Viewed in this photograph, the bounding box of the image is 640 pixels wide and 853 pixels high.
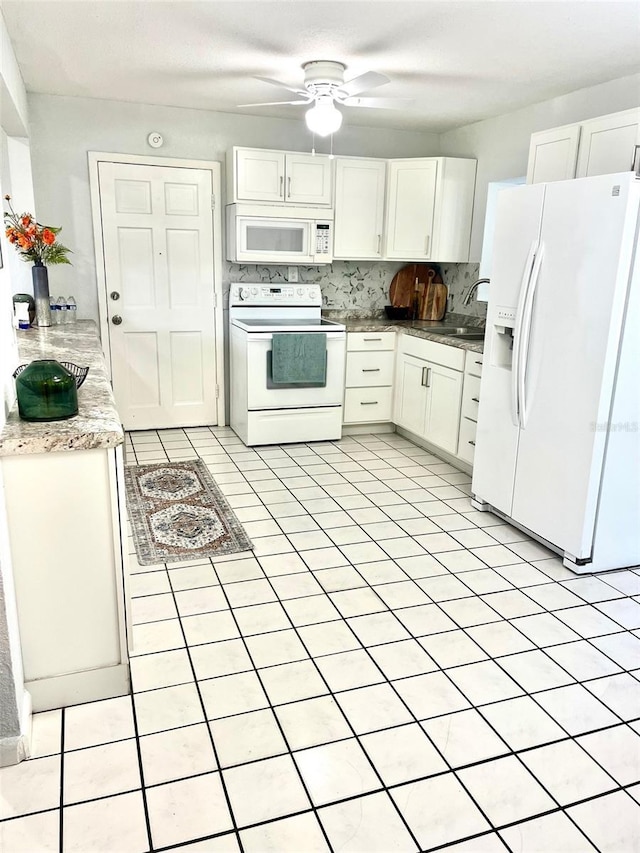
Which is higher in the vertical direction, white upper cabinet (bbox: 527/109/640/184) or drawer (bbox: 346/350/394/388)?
white upper cabinet (bbox: 527/109/640/184)

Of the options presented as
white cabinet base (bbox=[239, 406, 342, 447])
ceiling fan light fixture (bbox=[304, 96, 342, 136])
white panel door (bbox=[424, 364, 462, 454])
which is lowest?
white cabinet base (bbox=[239, 406, 342, 447])

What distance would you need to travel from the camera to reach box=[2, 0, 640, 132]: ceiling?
2.63m

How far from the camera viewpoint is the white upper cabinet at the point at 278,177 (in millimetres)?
4539

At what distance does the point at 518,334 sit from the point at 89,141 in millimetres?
3324

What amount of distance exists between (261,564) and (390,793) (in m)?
1.35

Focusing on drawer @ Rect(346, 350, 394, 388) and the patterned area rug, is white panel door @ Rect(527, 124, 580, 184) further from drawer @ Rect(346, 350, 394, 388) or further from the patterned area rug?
the patterned area rug

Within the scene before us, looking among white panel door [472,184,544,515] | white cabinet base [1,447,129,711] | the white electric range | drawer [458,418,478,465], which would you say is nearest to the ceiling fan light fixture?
white panel door [472,184,544,515]

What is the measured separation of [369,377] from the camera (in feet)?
16.4

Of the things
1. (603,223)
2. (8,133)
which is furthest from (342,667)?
(8,133)

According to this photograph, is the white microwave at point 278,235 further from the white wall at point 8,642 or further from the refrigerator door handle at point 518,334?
the white wall at point 8,642

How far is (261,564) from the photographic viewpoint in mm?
2916

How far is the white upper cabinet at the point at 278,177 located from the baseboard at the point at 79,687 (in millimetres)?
3532

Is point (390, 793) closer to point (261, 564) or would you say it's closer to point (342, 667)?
point (342, 667)

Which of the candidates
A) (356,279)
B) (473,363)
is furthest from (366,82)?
(356,279)
